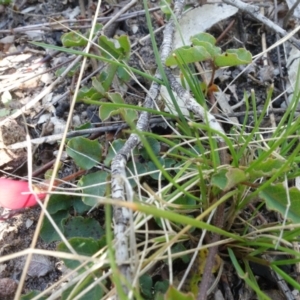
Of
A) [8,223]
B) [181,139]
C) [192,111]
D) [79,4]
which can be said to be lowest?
[8,223]

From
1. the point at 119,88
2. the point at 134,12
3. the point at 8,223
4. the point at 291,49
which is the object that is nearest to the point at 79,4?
the point at 134,12

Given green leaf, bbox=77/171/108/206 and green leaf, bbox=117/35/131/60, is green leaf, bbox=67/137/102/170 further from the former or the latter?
green leaf, bbox=117/35/131/60

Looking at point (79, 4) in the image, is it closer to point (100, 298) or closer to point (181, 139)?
point (181, 139)

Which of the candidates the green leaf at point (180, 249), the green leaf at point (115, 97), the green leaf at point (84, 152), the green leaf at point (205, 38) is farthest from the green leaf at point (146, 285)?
the green leaf at point (205, 38)

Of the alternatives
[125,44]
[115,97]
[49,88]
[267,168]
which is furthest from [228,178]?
[49,88]

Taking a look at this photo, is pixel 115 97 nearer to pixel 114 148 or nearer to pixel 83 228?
pixel 114 148

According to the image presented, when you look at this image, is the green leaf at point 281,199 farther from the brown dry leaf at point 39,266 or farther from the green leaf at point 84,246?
the brown dry leaf at point 39,266
